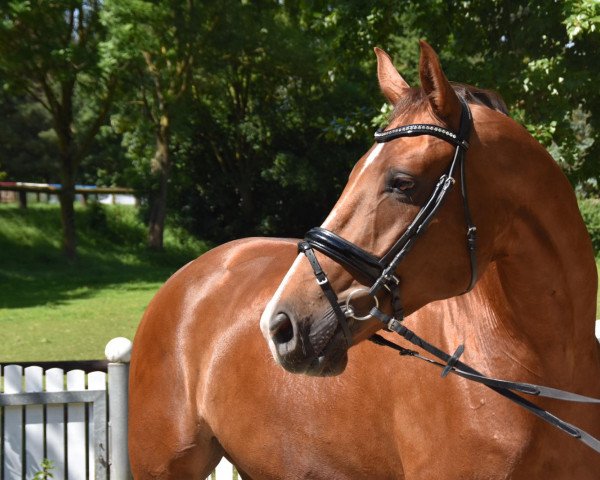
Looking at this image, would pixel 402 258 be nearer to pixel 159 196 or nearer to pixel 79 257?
pixel 79 257

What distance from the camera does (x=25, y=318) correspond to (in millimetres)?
14398

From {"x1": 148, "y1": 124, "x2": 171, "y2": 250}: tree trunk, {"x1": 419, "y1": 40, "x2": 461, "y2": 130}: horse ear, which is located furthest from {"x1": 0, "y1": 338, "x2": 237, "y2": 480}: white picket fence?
{"x1": 148, "y1": 124, "x2": 171, "y2": 250}: tree trunk

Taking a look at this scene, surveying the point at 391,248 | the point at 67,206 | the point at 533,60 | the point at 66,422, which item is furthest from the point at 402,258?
the point at 67,206

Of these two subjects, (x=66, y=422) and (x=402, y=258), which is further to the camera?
(x=66, y=422)

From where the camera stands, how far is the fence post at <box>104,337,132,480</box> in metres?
4.95

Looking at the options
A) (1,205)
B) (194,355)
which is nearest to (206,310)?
(194,355)

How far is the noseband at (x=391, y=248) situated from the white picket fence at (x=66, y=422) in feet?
10.4

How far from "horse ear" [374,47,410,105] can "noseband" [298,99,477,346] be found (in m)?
0.29

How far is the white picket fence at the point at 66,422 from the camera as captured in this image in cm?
497

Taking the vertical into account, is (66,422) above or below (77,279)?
above

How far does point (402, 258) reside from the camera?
2090mm

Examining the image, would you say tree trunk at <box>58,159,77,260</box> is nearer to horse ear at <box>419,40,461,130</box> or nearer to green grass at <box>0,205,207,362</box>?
green grass at <box>0,205,207,362</box>

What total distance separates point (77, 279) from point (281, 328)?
65.1 ft

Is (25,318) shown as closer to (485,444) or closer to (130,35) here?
(130,35)
